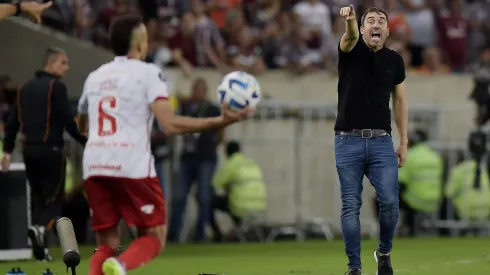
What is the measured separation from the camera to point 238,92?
9062mm

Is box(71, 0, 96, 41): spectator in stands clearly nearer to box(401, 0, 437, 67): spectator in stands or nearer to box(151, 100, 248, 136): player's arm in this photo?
box(401, 0, 437, 67): spectator in stands

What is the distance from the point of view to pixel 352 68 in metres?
11.2

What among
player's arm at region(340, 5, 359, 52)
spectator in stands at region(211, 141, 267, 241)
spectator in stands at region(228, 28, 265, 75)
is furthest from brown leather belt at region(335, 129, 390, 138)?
spectator in stands at region(228, 28, 265, 75)

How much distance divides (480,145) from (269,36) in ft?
14.4

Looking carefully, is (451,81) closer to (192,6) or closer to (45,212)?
(192,6)

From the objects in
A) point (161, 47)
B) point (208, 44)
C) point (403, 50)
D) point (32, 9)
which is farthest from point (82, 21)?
point (32, 9)

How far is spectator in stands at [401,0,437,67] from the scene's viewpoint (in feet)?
80.1

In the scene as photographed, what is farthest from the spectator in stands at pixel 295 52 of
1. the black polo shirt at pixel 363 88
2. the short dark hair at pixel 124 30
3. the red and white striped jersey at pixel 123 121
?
the red and white striped jersey at pixel 123 121

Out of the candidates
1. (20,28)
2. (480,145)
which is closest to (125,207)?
(20,28)

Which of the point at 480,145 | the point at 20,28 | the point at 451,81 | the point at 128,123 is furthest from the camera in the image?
the point at 451,81

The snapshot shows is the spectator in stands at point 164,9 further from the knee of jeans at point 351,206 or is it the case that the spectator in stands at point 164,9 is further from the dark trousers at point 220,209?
the knee of jeans at point 351,206

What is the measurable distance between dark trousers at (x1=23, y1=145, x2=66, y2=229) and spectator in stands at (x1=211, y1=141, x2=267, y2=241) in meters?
5.98

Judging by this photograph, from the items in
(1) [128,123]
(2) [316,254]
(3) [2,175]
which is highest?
(1) [128,123]

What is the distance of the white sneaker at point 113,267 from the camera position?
8922 mm
